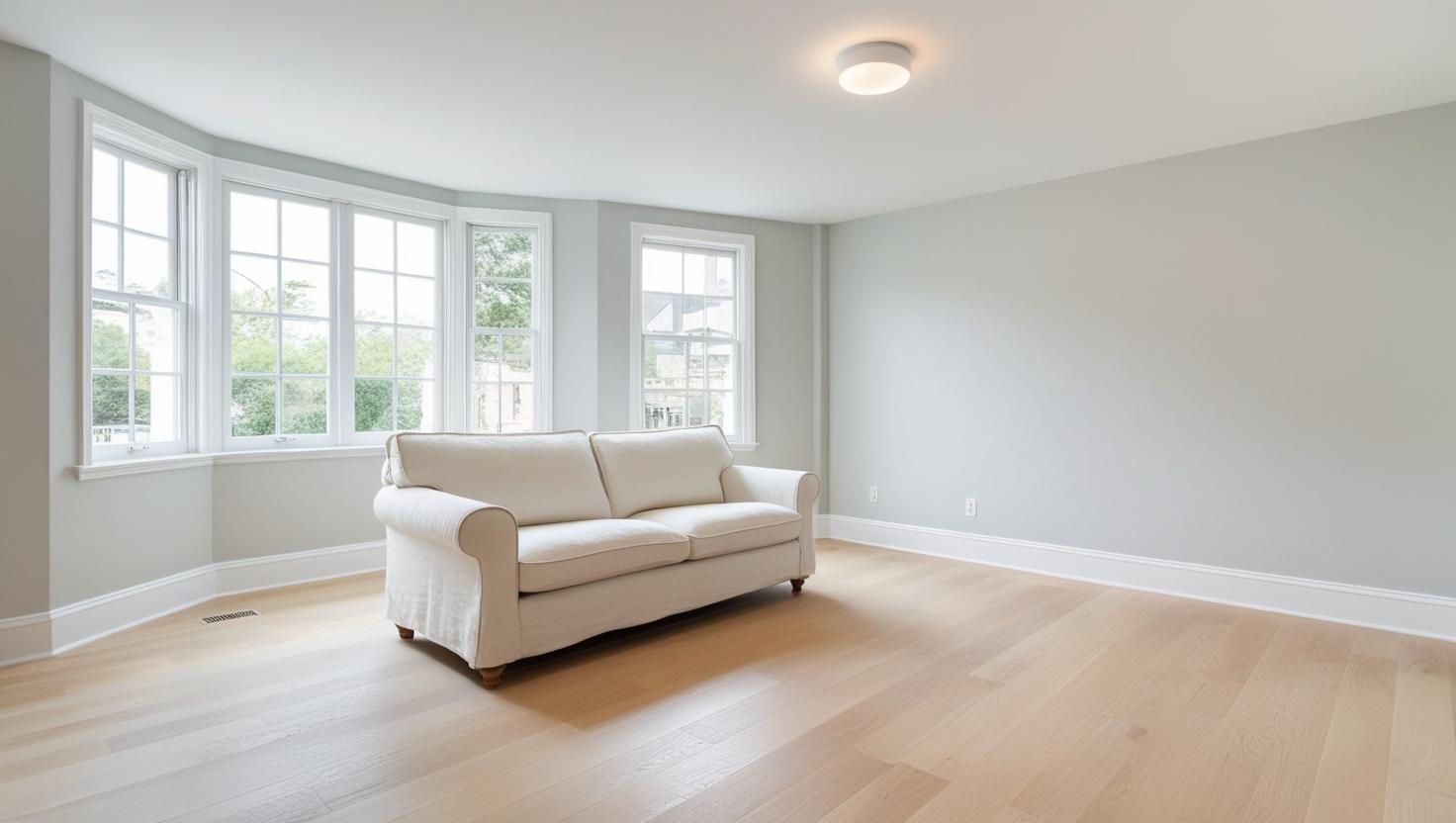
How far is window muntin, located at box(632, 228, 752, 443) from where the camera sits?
5.31 metres

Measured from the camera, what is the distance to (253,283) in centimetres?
409

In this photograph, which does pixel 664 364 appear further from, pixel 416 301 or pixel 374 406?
pixel 374 406

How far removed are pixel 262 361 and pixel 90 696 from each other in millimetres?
2023

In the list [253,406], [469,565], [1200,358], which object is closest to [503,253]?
[253,406]

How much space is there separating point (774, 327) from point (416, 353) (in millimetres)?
2546

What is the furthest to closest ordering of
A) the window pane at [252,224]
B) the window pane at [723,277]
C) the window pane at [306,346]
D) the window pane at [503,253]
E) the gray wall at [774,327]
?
1. the window pane at [723,277]
2. the gray wall at [774,327]
3. the window pane at [503,253]
4. the window pane at [306,346]
5. the window pane at [252,224]

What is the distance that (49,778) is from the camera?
203 centimetres

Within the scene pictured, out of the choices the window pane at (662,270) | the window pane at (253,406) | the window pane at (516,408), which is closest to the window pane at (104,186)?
the window pane at (253,406)

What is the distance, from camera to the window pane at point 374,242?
4473 mm

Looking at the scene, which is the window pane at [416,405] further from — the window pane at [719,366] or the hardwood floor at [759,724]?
the window pane at [719,366]

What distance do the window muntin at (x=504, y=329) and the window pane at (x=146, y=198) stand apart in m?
1.63

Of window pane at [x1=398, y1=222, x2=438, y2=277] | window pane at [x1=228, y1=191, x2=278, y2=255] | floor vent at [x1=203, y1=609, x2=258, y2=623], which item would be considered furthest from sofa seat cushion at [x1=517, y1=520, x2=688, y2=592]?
window pane at [x1=228, y1=191, x2=278, y2=255]

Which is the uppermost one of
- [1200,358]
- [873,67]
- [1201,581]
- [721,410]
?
[873,67]

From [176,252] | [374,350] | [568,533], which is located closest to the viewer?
[568,533]
